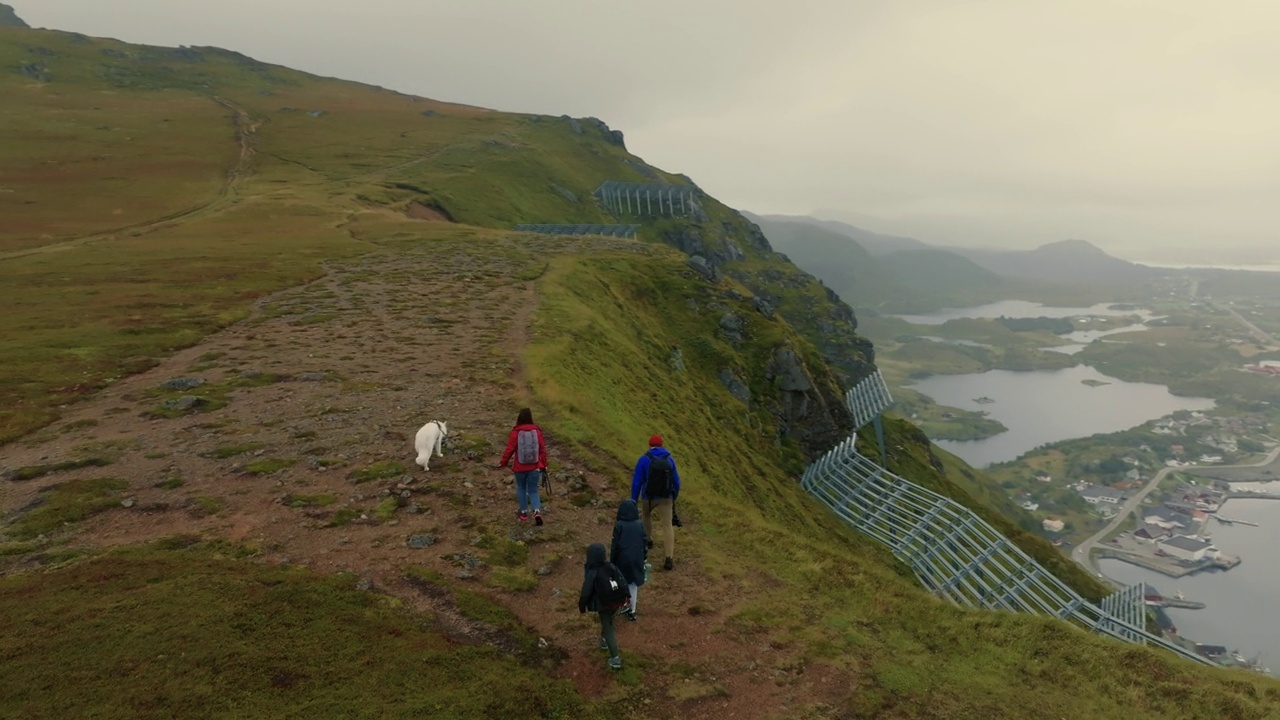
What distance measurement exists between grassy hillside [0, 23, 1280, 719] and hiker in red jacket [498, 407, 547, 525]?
3.63ft

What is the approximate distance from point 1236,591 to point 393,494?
629ft

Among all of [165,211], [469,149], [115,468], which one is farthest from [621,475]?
[469,149]

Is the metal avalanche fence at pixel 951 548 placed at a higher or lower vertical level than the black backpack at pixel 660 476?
lower

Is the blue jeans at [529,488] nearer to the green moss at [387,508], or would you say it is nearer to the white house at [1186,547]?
the green moss at [387,508]

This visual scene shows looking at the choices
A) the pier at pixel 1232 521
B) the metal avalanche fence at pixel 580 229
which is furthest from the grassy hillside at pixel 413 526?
the pier at pixel 1232 521

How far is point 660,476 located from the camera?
1481 cm

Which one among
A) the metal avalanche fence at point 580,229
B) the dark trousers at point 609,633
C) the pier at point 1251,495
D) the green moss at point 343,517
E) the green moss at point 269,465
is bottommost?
the pier at point 1251,495

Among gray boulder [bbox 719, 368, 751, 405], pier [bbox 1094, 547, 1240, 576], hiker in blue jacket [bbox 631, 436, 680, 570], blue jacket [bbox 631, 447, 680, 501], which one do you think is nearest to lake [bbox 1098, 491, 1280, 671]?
pier [bbox 1094, 547, 1240, 576]

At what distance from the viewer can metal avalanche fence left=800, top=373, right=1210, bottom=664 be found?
1178 inches

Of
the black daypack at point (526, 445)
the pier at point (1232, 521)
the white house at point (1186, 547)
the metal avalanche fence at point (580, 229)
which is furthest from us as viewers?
the pier at point (1232, 521)

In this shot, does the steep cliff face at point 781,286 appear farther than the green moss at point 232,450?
Yes

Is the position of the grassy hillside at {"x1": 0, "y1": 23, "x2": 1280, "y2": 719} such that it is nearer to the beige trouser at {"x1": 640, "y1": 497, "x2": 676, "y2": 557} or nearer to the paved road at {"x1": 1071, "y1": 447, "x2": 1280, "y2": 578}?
the beige trouser at {"x1": 640, "y1": 497, "x2": 676, "y2": 557}

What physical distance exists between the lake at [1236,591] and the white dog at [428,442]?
149 m

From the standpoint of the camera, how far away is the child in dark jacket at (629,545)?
12180 mm
